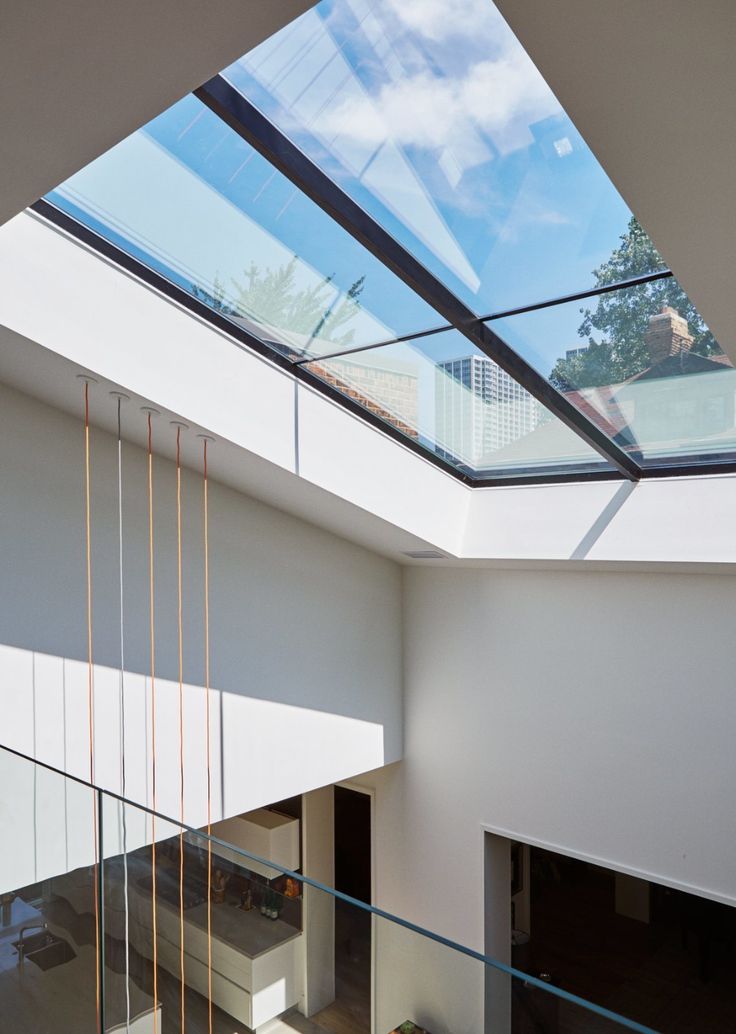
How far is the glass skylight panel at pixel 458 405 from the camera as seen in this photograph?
153 inches

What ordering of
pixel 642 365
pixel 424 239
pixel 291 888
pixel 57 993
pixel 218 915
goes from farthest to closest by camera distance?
pixel 642 365, pixel 424 239, pixel 57 993, pixel 218 915, pixel 291 888

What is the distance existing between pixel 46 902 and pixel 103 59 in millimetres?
2644

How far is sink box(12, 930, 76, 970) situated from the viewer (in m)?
2.68

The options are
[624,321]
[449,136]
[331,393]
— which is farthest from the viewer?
[331,393]

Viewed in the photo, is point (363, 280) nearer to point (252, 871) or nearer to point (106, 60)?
point (106, 60)

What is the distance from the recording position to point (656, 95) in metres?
1.52

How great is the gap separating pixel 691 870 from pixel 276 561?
320 cm

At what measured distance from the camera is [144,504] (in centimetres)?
473

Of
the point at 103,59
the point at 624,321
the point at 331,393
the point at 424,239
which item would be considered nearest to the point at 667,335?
the point at 624,321

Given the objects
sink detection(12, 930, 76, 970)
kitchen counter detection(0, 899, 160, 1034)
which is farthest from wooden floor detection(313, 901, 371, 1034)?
sink detection(12, 930, 76, 970)

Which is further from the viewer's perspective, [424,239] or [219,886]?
[424,239]

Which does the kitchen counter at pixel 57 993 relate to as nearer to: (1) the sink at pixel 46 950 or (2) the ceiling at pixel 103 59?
(1) the sink at pixel 46 950

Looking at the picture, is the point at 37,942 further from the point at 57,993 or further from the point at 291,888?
the point at 291,888

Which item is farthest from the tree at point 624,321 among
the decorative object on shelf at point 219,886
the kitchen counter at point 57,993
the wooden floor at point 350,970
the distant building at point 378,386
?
the kitchen counter at point 57,993
